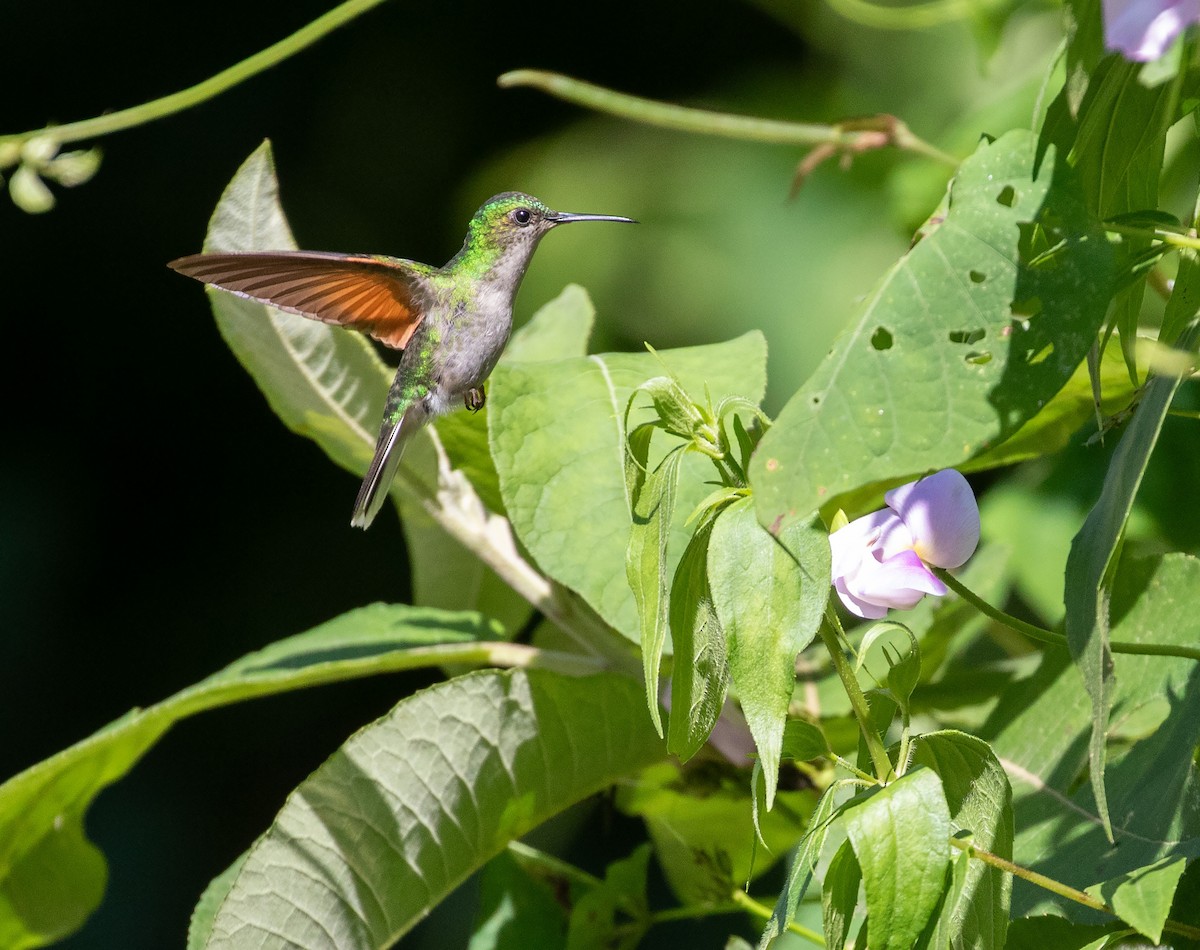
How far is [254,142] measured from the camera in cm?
241

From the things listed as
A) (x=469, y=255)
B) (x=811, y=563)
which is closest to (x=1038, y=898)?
(x=811, y=563)

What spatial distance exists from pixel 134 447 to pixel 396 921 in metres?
1.81

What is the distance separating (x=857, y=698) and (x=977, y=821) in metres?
0.08

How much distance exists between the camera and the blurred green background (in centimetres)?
215

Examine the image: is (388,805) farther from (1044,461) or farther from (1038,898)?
(1044,461)

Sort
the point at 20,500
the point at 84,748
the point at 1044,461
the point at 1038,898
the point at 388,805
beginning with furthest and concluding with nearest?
the point at 20,500 < the point at 1044,461 < the point at 84,748 < the point at 388,805 < the point at 1038,898

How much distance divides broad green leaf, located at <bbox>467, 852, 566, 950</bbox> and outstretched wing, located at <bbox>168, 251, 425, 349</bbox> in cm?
40

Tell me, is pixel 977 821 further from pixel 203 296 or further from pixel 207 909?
pixel 203 296

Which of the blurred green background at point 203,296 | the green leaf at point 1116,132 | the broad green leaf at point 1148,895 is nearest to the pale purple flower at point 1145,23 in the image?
the green leaf at point 1116,132

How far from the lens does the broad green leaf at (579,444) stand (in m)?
0.76

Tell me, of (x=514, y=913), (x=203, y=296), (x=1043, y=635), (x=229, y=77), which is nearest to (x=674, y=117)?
(x=229, y=77)

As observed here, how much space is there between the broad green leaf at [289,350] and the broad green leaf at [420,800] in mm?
279

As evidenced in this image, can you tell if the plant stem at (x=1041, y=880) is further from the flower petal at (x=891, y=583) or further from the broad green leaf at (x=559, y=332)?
the broad green leaf at (x=559, y=332)

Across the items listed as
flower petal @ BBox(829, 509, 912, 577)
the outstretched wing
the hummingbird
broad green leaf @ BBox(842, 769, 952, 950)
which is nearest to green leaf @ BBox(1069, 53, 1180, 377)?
flower petal @ BBox(829, 509, 912, 577)
